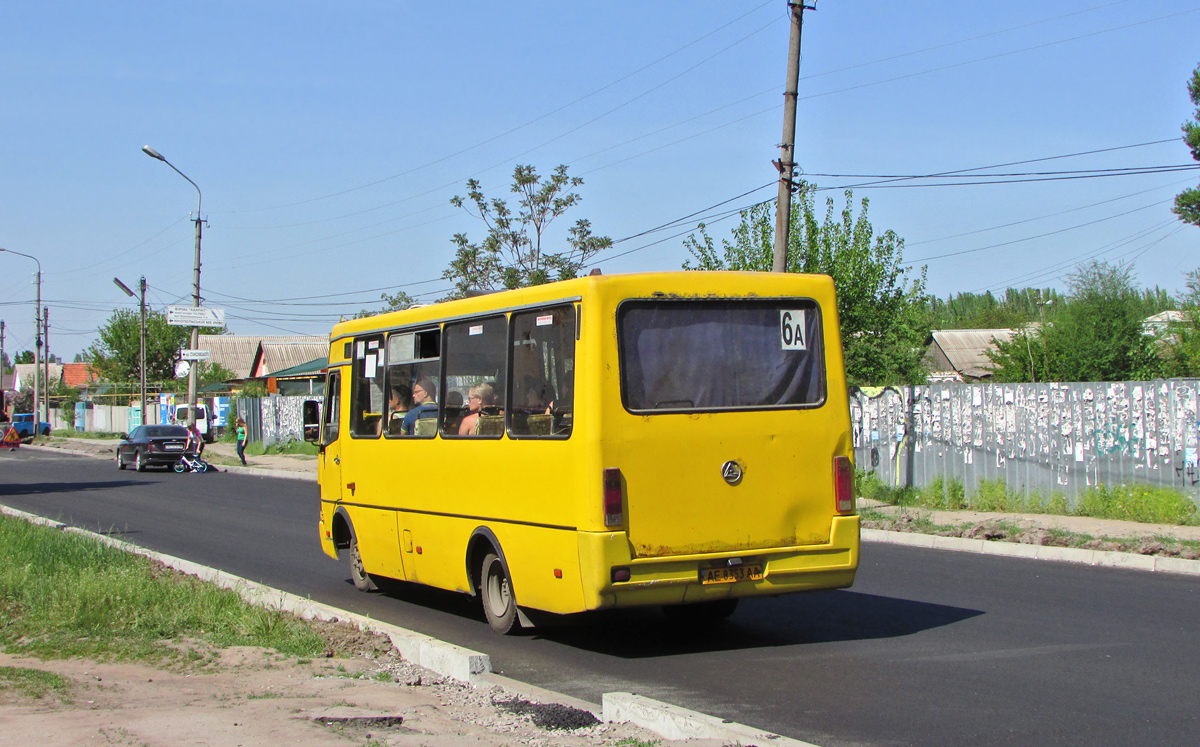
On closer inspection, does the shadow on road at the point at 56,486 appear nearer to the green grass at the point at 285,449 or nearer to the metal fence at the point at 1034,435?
the green grass at the point at 285,449

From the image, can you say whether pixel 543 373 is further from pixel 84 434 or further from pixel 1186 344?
pixel 84 434

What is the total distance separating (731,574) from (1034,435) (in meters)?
12.2

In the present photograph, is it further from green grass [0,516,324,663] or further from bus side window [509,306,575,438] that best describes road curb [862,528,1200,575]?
green grass [0,516,324,663]

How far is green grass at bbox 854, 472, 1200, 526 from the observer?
1596 centimetres

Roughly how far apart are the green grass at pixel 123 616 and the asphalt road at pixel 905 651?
1.32 m

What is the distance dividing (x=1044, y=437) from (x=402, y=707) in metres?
14.6

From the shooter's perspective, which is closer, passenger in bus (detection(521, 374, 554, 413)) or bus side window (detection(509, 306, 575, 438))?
bus side window (detection(509, 306, 575, 438))

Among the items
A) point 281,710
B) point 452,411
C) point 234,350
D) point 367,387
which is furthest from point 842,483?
point 234,350

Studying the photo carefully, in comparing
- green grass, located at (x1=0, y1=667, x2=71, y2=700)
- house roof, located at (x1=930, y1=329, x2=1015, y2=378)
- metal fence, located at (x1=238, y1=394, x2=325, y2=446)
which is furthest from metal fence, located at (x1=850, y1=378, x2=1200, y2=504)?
house roof, located at (x1=930, y1=329, x2=1015, y2=378)

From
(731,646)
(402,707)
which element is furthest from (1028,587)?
(402,707)

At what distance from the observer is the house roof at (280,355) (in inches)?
3556

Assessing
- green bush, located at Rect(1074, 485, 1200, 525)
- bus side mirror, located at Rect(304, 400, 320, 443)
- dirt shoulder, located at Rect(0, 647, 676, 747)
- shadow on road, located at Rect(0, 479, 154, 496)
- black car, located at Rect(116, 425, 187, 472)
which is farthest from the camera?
black car, located at Rect(116, 425, 187, 472)

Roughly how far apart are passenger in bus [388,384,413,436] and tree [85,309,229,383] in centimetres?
7902


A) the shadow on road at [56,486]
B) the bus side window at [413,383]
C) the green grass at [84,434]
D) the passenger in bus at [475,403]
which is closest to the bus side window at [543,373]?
the passenger in bus at [475,403]
